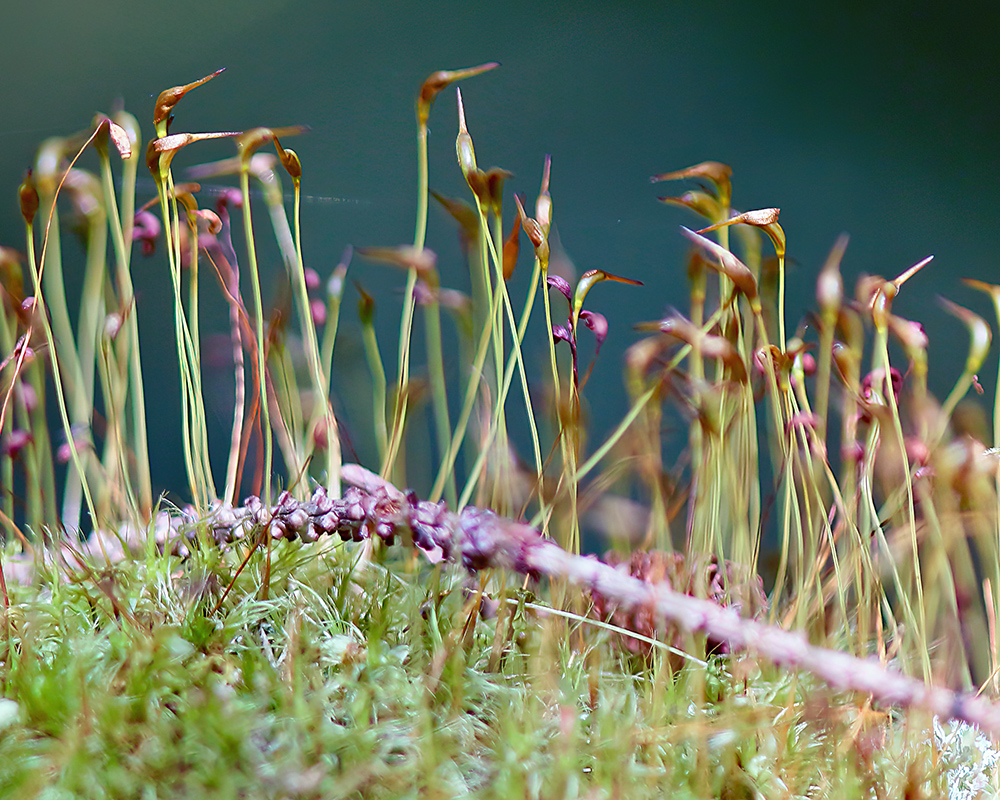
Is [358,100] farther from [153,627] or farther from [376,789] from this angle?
[376,789]

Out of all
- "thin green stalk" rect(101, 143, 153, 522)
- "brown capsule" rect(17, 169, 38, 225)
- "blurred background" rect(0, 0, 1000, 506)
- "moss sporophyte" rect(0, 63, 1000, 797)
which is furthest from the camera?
"blurred background" rect(0, 0, 1000, 506)

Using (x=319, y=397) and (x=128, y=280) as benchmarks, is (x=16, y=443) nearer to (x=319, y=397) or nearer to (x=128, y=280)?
(x=128, y=280)

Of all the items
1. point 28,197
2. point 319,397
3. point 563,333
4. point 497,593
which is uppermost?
point 28,197

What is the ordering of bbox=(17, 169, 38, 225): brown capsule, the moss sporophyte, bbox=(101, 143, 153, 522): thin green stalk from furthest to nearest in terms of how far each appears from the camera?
bbox=(101, 143, 153, 522): thin green stalk → bbox=(17, 169, 38, 225): brown capsule → the moss sporophyte

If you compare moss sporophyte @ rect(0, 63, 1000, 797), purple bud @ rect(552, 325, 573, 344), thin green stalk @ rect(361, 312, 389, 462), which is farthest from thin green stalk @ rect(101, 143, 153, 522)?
purple bud @ rect(552, 325, 573, 344)

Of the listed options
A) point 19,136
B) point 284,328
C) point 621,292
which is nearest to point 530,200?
point 621,292

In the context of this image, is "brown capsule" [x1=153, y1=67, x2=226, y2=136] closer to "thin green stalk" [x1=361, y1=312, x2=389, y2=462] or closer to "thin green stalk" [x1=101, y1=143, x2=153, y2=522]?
"thin green stalk" [x1=101, y1=143, x2=153, y2=522]

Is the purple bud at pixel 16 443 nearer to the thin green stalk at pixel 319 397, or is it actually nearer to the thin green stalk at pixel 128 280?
the thin green stalk at pixel 128 280

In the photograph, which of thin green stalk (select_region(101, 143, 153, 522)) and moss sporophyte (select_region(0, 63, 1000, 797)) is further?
thin green stalk (select_region(101, 143, 153, 522))

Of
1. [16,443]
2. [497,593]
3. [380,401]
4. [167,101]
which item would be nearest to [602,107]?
[380,401]
